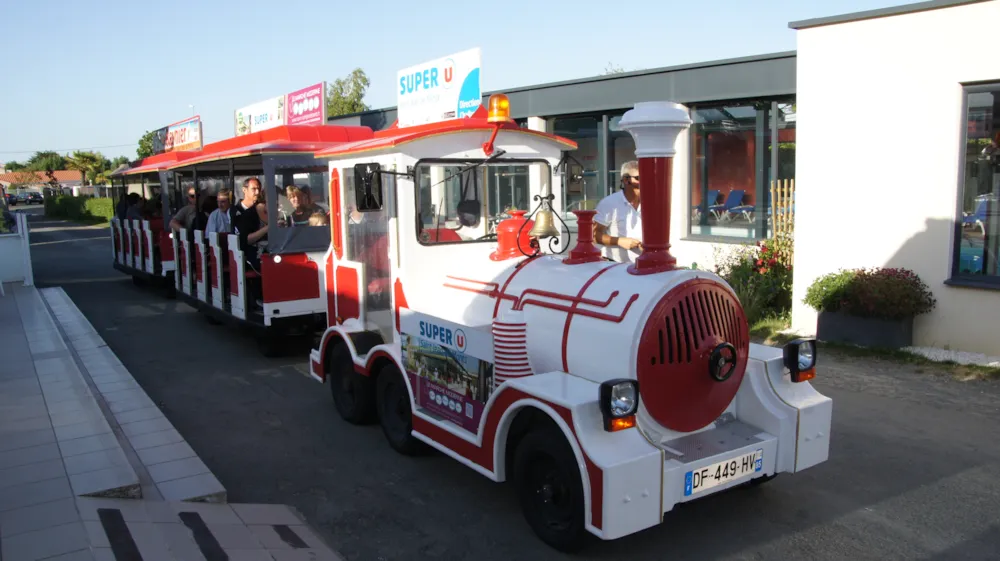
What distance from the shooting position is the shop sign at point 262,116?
15.7 meters

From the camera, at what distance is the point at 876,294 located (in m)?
7.38

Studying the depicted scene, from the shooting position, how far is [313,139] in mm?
9062

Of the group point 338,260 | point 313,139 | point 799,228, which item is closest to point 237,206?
point 313,139

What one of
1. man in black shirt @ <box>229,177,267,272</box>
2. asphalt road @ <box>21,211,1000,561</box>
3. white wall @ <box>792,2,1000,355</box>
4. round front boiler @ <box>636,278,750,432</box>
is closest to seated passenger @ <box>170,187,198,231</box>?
man in black shirt @ <box>229,177,267,272</box>

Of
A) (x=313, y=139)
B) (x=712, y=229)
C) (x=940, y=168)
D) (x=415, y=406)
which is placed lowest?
(x=415, y=406)

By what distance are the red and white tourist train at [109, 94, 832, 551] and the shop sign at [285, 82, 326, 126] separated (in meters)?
7.90

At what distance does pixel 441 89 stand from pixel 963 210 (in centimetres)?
650

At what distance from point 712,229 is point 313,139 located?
232 inches

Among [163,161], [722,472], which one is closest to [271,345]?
[722,472]

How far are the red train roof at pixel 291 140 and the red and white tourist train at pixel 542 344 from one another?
2559 mm

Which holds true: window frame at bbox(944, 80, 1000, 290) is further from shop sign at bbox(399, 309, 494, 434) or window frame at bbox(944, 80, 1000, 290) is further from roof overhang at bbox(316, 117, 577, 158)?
shop sign at bbox(399, 309, 494, 434)

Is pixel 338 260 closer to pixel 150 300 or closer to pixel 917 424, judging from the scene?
pixel 917 424

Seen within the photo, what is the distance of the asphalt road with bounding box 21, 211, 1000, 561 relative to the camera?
3.89 meters

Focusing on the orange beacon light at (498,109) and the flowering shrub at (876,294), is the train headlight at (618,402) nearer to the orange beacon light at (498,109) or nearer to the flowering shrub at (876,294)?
the orange beacon light at (498,109)
